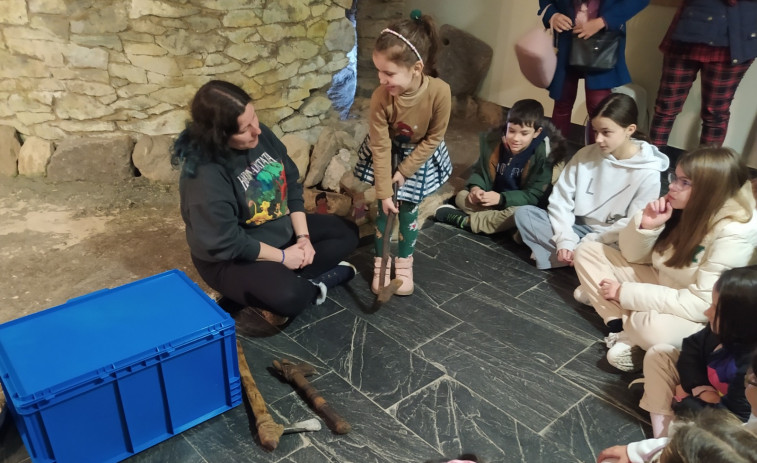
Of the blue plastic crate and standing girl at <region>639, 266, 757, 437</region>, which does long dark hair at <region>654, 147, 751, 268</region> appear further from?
the blue plastic crate

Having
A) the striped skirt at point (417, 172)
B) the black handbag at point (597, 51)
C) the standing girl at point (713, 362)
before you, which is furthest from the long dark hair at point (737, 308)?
the black handbag at point (597, 51)

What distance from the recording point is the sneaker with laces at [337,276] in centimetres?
231

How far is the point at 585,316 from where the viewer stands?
2.28 meters

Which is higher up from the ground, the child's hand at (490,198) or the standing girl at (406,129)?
the standing girl at (406,129)

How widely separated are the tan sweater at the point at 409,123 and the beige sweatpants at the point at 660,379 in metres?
1.00

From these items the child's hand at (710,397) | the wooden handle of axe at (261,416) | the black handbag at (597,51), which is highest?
the black handbag at (597,51)

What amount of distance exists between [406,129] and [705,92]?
5.71ft

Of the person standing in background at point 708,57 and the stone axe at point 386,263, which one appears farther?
the person standing in background at point 708,57

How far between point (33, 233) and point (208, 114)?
1492 mm

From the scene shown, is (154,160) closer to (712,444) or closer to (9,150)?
(9,150)

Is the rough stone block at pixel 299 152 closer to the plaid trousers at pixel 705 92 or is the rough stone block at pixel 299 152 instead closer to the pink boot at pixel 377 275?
the pink boot at pixel 377 275

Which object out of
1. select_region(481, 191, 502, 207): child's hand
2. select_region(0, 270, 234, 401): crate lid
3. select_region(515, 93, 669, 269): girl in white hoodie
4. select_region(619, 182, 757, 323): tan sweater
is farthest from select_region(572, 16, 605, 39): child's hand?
select_region(0, 270, 234, 401): crate lid

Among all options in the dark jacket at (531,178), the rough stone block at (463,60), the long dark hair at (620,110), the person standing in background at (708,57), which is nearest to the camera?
the long dark hair at (620,110)

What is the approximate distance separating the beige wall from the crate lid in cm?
294
